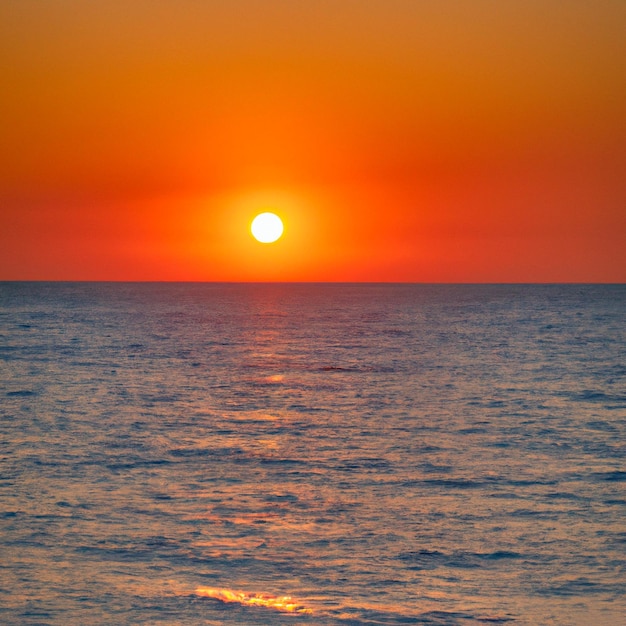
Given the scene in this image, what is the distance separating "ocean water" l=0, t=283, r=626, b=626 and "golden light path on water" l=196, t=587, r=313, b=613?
0.04 meters

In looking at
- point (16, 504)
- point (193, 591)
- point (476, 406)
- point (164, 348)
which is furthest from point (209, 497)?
point (164, 348)

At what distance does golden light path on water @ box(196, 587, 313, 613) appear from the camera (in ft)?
36.4

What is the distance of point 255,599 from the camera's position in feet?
37.7

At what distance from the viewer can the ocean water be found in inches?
454

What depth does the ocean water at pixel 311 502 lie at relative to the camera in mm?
11539

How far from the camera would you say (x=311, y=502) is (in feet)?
54.8

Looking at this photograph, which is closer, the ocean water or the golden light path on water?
the golden light path on water

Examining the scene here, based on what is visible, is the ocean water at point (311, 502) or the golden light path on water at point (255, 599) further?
the ocean water at point (311, 502)

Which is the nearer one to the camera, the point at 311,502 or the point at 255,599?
the point at 255,599

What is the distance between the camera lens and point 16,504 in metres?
16.5

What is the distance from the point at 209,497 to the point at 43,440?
28.6 feet

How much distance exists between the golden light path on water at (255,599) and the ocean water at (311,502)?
4cm

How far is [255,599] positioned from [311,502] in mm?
5280

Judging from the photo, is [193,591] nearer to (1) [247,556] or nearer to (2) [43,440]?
(1) [247,556]
